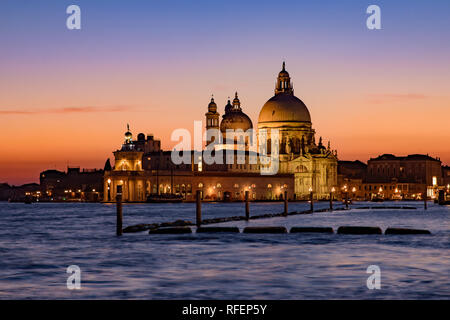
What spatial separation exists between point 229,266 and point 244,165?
127447mm

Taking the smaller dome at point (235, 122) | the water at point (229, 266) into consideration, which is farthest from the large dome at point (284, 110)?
the water at point (229, 266)

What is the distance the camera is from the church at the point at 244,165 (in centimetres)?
14450

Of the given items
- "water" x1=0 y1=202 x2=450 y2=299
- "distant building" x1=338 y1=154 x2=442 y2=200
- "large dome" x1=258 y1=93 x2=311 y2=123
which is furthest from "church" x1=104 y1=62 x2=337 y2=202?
"water" x1=0 y1=202 x2=450 y2=299

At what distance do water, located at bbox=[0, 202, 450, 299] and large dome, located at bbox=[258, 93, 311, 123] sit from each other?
11611 centimetres

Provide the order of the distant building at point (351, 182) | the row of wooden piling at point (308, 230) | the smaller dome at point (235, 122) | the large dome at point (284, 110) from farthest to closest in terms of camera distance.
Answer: the distant building at point (351, 182) → the smaller dome at point (235, 122) → the large dome at point (284, 110) → the row of wooden piling at point (308, 230)

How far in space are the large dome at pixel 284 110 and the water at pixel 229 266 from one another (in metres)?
116

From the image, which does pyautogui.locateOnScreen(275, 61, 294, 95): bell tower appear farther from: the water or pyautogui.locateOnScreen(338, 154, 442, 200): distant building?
the water

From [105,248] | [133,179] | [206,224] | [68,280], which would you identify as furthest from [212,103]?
[68,280]

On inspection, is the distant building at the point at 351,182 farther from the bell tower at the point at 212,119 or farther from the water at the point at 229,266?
the water at the point at 229,266

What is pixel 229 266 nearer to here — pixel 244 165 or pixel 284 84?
pixel 244 165

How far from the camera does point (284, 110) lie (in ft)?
507

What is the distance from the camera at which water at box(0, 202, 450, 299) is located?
19411 mm
